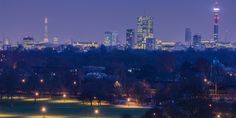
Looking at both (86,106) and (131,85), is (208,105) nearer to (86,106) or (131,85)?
(86,106)

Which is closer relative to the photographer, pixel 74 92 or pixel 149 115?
pixel 149 115

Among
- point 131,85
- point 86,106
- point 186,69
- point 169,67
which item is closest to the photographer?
point 86,106

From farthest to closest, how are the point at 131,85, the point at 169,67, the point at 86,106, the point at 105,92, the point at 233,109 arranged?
the point at 169,67, the point at 131,85, the point at 105,92, the point at 86,106, the point at 233,109

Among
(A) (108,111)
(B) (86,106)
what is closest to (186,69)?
(B) (86,106)

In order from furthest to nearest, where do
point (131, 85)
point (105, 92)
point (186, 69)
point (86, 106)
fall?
point (186, 69)
point (131, 85)
point (105, 92)
point (86, 106)

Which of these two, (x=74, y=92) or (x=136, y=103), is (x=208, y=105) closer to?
(x=136, y=103)

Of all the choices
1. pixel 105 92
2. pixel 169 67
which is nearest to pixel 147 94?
pixel 105 92
